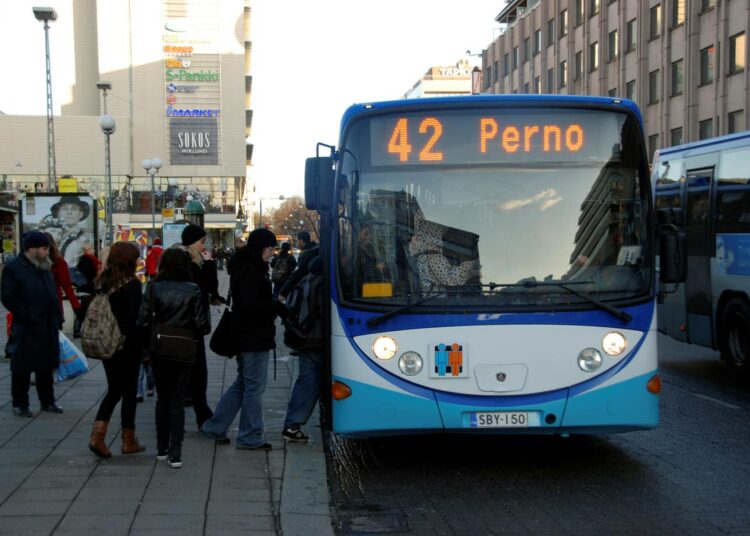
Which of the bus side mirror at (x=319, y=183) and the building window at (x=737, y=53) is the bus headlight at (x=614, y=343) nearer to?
the bus side mirror at (x=319, y=183)

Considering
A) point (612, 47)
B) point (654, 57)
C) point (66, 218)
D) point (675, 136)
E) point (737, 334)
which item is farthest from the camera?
point (612, 47)

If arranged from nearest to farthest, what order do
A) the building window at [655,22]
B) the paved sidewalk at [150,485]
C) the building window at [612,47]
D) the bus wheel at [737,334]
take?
the paved sidewalk at [150,485] < the bus wheel at [737,334] < the building window at [655,22] < the building window at [612,47]

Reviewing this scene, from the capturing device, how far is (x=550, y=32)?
6206cm

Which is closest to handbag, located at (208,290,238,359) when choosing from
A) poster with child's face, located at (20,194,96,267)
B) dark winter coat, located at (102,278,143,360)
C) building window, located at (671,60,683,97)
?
dark winter coat, located at (102,278,143,360)

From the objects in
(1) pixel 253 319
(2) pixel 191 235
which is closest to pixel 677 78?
(2) pixel 191 235

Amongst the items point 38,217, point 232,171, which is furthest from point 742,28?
point 232,171

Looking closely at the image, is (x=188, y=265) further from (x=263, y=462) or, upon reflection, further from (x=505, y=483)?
(x=505, y=483)

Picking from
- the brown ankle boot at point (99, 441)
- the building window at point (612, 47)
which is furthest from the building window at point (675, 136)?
the brown ankle boot at point (99, 441)

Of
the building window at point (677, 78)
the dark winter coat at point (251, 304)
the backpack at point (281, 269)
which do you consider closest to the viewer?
the dark winter coat at point (251, 304)

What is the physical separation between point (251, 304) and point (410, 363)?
4.38 ft

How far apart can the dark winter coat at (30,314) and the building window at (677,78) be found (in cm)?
3971

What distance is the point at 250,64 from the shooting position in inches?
3558

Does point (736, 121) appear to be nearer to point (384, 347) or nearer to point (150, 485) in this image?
point (384, 347)

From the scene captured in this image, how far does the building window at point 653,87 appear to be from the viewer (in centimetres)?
4659
